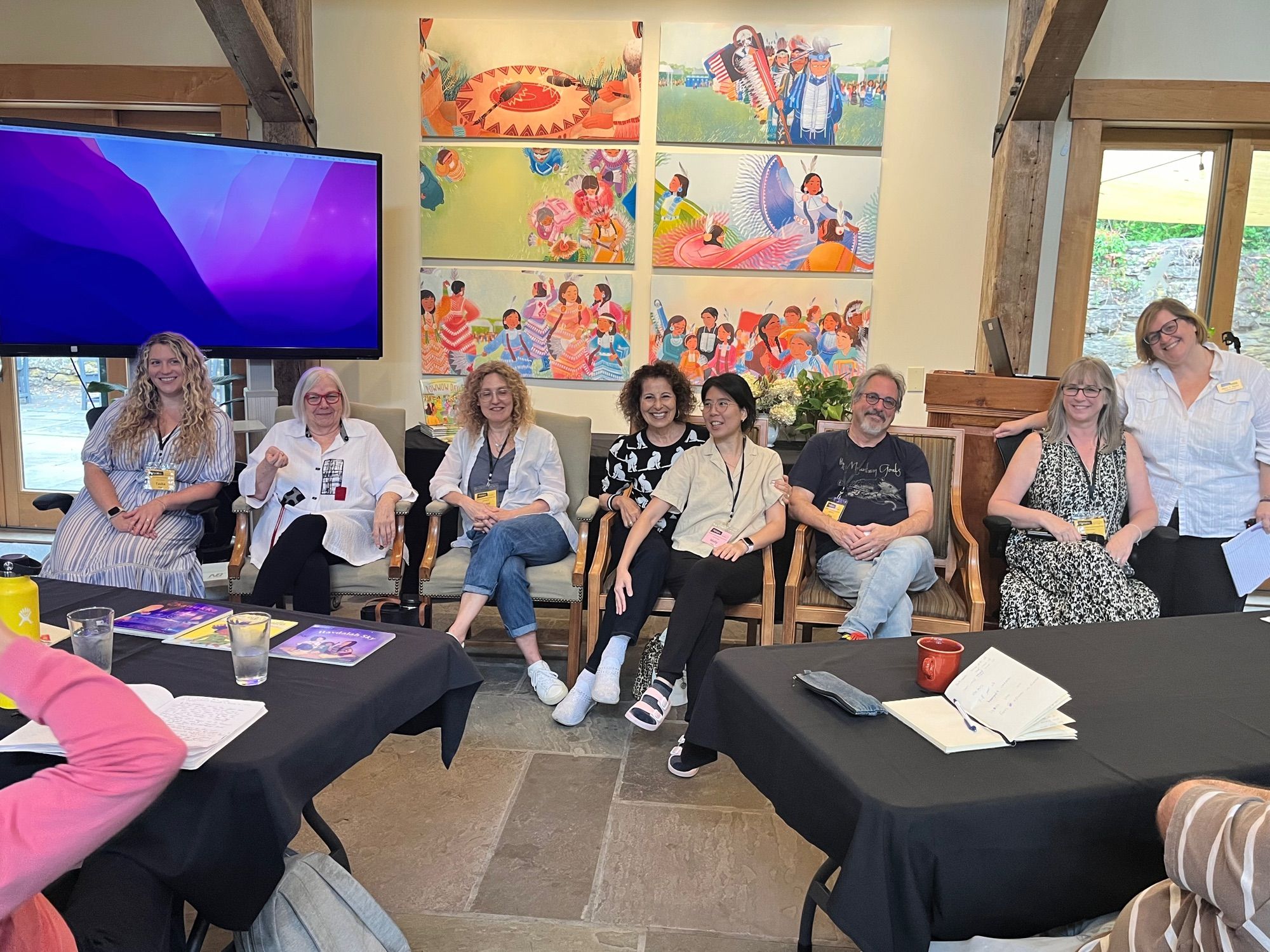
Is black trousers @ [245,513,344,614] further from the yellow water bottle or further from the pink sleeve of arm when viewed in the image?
the pink sleeve of arm

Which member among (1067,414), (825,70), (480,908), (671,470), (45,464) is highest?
(825,70)

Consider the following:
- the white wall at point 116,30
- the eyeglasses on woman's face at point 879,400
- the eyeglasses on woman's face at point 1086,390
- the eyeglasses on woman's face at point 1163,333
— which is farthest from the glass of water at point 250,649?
the white wall at point 116,30

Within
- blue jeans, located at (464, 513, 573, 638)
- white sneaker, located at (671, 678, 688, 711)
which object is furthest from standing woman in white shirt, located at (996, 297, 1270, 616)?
blue jeans, located at (464, 513, 573, 638)

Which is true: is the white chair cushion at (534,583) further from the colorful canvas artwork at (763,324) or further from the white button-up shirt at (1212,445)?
the white button-up shirt at (1212,445)

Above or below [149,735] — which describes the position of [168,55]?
above

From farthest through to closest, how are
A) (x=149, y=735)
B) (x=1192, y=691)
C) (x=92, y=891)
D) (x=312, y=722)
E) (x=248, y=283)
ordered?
(x=248, y=283) → (x=1192, y=691) → (x=312, y=722) → (x=92, y=891) → (x=149, y=735)

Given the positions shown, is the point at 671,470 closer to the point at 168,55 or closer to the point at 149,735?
the point at 149,735

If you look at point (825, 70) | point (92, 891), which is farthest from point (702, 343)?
point (92, 891)

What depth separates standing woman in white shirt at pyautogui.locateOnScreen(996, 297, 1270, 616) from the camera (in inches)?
130

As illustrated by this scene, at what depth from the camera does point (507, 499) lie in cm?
351

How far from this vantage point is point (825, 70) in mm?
4500

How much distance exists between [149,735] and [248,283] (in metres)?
3.72

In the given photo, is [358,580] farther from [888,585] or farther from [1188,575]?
[1188,575]

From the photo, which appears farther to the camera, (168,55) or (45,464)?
(45,464)
